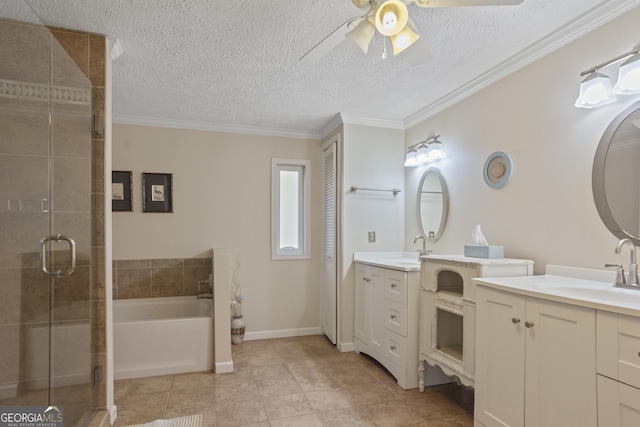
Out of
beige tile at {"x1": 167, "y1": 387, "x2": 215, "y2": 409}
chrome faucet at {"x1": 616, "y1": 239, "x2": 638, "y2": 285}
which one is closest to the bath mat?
beige tile at {"x1": 167, "y1": 387, "x2": 215, "y2": 409}

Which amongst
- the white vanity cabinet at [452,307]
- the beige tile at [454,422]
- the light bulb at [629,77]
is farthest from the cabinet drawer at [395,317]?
the light bulb at [629,77]

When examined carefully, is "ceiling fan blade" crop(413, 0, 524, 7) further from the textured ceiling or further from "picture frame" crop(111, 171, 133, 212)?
"picture frame" crop(111, 171, 133, 212)

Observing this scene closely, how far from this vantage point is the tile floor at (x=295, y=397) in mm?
2238

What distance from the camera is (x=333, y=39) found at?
1650mm

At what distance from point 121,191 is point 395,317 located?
306 cm

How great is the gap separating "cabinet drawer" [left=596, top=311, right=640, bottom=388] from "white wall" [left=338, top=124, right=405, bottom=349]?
2.33 meters

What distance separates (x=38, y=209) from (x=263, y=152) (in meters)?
2.49

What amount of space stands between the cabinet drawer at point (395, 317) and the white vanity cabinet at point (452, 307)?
0.45 feet

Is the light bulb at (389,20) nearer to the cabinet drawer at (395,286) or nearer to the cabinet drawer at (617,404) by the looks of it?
the cabinet drawer at (617,404)

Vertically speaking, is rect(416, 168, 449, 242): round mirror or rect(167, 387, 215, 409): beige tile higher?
rect(416, 168, 449, 242): round mirror

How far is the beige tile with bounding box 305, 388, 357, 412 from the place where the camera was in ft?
7.88

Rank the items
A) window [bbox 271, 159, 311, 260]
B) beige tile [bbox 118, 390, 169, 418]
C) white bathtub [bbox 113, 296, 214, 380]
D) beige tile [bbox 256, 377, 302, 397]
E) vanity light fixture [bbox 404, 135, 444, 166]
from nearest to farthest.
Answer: beige tile [bbox 118, 390, 169, 418], beige tile [bbox 256, 377, 302, 397], white bathtub [bbox 113, 296, 214, 380], vanity light fixture [bbox 404, 135, 444, 166], window [bbox 271, 159, 311, 260]

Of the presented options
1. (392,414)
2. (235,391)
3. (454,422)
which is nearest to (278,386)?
(235,391)

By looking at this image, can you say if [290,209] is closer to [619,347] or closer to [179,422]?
[179,422]
